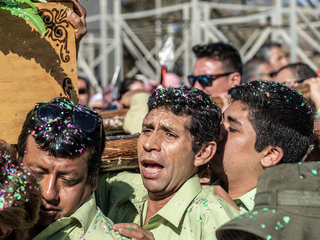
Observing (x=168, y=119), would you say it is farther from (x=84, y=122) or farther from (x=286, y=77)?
(x=286, y=77)

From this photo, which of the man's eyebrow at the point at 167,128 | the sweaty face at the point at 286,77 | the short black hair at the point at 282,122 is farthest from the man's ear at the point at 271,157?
the sweaty face at the point at 286,77

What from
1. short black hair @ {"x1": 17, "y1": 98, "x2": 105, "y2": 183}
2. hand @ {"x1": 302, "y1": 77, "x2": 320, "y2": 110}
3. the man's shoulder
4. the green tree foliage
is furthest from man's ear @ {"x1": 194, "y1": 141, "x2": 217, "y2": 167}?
hand @ {"x1": 302, "y1": 77, "x2": 320, "y2": 110}

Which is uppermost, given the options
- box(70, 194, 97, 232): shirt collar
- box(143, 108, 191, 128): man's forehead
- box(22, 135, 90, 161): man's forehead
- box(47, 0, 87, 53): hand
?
box(47, 0, 87, 53): hand

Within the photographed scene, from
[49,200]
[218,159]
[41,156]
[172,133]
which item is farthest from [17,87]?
[218,159]

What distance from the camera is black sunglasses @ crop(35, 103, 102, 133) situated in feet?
6.50

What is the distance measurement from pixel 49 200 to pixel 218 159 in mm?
1119

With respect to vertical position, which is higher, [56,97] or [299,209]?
[56,97]

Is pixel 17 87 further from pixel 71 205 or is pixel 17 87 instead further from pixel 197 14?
pixel 197 14

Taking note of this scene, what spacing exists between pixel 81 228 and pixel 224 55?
3.04m

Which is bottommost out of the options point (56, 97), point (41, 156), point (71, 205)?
point (71, 205)

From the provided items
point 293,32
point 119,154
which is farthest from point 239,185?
point 293,32

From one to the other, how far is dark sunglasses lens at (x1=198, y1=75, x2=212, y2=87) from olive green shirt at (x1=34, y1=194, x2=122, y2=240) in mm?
2633

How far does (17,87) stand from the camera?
206 centimetres

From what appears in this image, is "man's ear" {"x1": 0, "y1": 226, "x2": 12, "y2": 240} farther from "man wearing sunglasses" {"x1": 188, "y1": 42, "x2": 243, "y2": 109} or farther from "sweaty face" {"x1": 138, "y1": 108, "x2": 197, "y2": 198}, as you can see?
"man wearing sunglasses" {"x1": 188, "y1": 42, "x2": 243, "y2": 109}
